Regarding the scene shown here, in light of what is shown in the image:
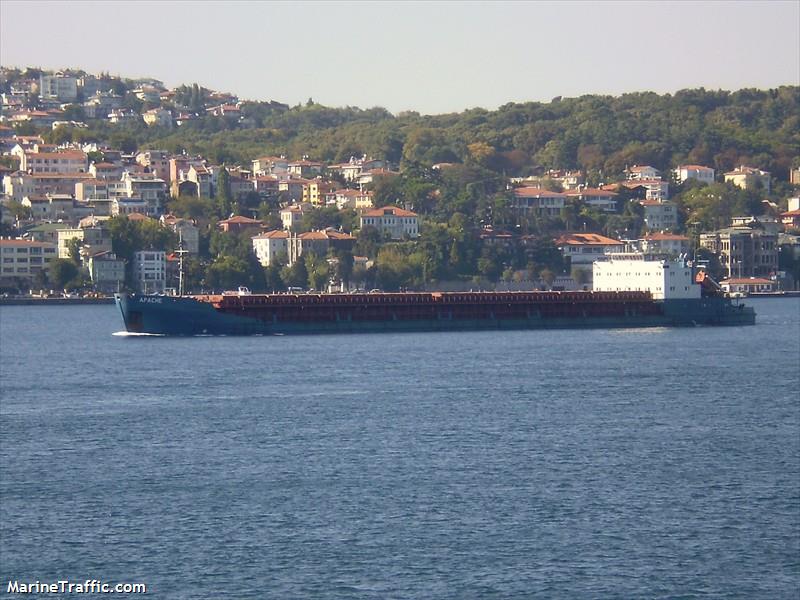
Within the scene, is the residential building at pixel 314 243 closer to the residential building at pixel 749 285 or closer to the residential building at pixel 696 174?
the residential building at pixel 749 285

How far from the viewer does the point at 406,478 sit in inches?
1329

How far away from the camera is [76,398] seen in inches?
1886

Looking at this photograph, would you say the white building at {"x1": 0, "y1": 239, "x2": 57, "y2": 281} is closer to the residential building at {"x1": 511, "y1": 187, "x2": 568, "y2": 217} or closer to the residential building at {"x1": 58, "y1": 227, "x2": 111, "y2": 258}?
the residential building at {"x1": 58, "y1": 227, "x2": 111, "y2": 258}

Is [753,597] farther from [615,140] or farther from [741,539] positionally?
[615,140]

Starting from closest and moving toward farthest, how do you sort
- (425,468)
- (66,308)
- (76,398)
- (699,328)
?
(425,468) → (76,398) → (699,328) → (66,308)

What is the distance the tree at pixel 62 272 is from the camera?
122 m

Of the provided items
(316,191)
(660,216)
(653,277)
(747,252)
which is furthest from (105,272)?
(653,277)

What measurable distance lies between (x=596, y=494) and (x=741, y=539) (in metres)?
4.01

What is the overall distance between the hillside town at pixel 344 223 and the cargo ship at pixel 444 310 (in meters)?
32.5

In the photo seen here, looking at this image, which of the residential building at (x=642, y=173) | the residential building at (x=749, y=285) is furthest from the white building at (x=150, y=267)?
the residential building at (x=642, y=173)

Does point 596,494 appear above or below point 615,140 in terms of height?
below

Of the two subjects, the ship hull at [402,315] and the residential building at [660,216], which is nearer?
the ship hull at [402,315]

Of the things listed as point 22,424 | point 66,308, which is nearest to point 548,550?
point 22,424

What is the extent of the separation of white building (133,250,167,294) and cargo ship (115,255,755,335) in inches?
1780
